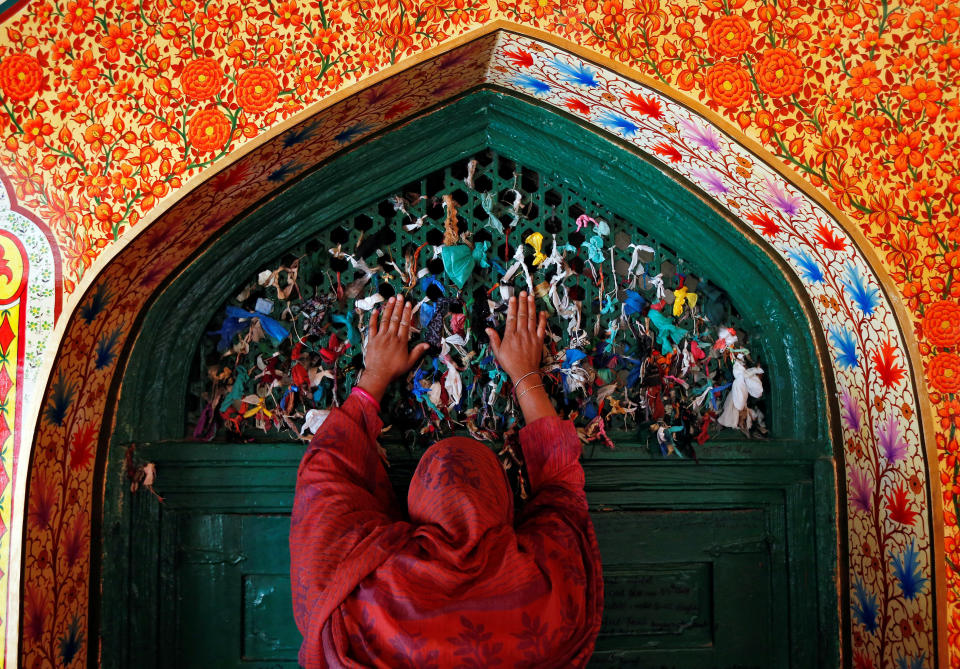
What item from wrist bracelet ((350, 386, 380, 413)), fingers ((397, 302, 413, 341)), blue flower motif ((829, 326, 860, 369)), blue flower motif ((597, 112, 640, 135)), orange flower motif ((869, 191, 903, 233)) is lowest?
wrist bracelet ((350, 386, 380, 413))

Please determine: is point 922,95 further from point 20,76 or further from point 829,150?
point 20,76

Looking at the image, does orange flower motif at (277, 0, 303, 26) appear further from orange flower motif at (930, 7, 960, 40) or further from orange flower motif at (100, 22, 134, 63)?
orange flower motif at (930, 7, 960, 40)

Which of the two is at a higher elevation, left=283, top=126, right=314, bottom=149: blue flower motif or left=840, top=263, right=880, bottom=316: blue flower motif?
left=283, top=126, right=314, bottom=149: blue flower motif

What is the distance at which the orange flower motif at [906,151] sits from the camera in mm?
1811

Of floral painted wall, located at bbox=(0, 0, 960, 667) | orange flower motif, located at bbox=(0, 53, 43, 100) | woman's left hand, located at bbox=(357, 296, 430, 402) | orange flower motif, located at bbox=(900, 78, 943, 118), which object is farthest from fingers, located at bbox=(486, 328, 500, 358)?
orange flower motif, located at bbox=(0, 53, 43, 100)

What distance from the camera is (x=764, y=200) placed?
6.61 ft

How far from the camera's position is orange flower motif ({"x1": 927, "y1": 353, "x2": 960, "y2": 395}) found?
6.01ft

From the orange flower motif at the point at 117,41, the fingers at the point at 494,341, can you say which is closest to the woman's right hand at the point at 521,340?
the fingers at the point at 494,341

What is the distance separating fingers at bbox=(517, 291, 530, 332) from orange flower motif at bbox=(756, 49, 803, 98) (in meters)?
0.88

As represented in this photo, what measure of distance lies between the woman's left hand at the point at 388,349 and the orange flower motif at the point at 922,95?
1.49 metres

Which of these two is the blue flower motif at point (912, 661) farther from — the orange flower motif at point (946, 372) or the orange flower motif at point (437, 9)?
the orange flower motif at point (437, 9)

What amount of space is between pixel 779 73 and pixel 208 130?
1.51 meters

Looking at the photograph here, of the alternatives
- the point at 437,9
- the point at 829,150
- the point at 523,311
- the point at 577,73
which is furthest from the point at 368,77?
the point at 829,150

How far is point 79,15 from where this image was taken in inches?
69.7
